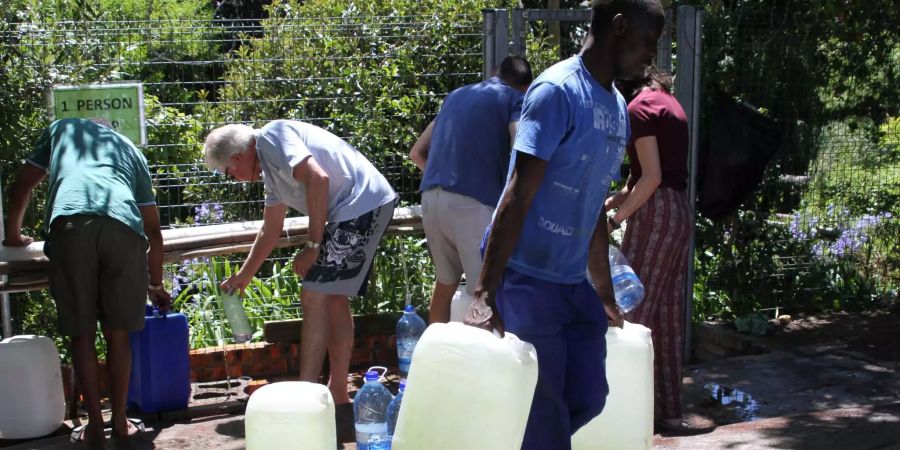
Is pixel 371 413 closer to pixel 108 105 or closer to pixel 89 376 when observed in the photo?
pixel 89 376

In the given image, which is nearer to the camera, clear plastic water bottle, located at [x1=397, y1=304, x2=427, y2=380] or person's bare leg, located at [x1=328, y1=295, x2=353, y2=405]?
person's bare leg, located at [x1=328, y1=295, x2=353, y2=405]

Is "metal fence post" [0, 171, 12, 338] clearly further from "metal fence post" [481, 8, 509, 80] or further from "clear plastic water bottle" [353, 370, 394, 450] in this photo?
"metal fence post" [481, 8, 509, 80]

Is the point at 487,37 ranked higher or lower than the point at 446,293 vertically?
higher

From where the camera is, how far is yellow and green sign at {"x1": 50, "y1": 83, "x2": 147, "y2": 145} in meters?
5.93

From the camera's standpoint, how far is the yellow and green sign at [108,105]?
5.93 m

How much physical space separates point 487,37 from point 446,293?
1685 mm

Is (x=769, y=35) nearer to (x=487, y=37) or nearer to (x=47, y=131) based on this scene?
(x=487, y=37)

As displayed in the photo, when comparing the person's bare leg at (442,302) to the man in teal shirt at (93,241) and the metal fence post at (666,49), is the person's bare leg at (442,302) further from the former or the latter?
the metal fence post at (666,49)

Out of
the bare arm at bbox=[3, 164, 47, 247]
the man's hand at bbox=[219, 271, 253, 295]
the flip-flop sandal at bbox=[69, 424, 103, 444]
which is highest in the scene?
the bare arm at bbox=[3, 164, 47, 247]

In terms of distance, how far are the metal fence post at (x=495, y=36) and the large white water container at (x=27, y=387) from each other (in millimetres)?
2947

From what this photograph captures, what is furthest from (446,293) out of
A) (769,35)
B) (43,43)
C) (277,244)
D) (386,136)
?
(769,35)

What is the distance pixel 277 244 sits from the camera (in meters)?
6.02

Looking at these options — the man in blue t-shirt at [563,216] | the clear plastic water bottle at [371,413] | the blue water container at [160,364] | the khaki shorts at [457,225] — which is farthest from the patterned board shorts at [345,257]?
the man in blue t-shirt at [563,216]

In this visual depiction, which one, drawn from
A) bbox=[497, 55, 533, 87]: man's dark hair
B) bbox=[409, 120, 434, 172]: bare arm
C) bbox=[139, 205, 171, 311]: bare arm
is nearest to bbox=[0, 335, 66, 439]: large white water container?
bbox=[139, 205, 171, 311]: bare arm
